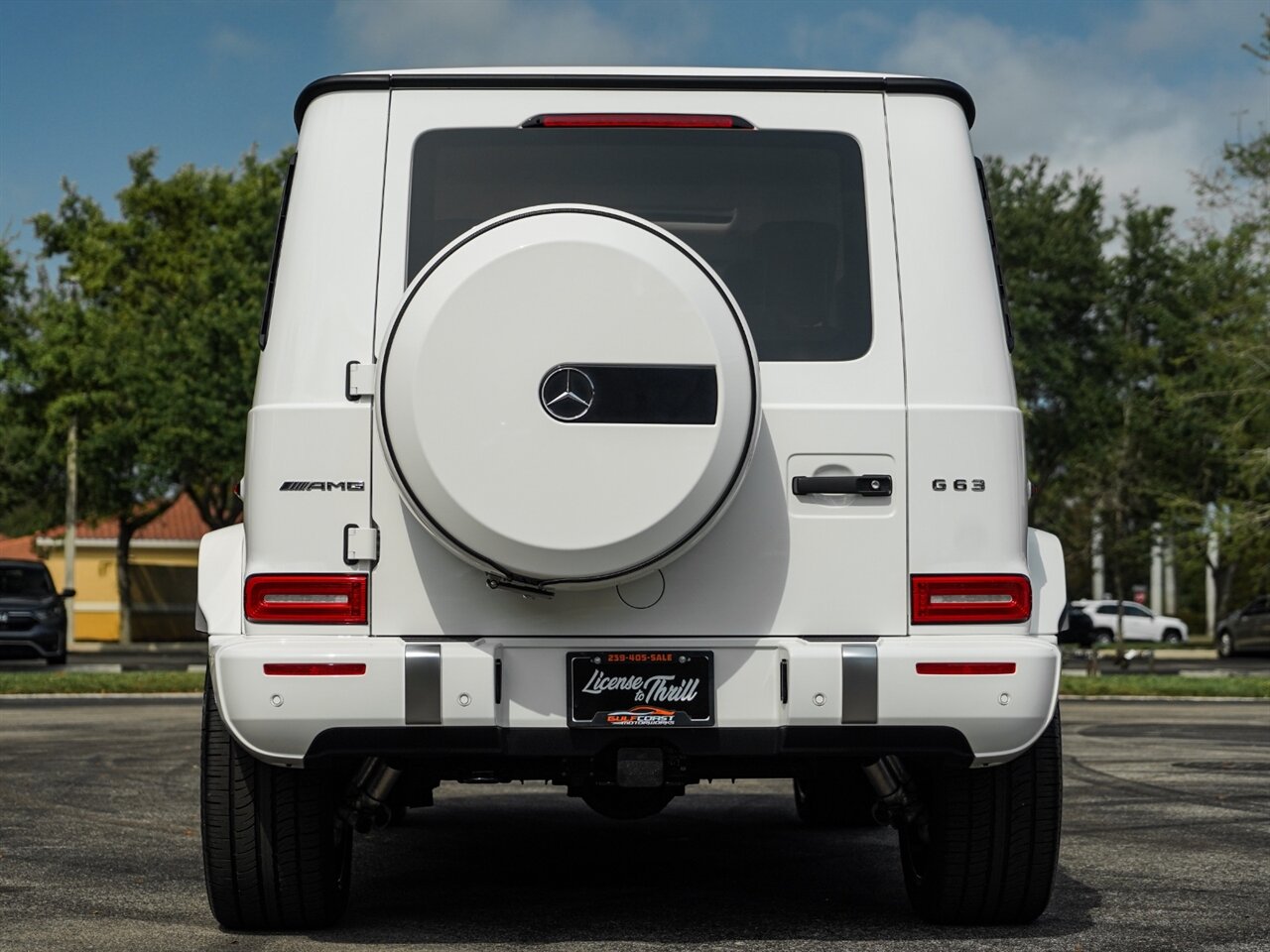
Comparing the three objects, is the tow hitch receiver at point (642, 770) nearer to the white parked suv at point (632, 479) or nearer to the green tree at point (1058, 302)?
the white parked suv at point (632, 479)

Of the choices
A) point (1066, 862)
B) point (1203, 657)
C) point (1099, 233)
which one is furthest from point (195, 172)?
point (1066, 862)

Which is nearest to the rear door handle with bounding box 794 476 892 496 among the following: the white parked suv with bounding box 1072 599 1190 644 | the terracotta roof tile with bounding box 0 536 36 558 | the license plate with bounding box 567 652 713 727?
the license plate with bounding box 567 652 713 727

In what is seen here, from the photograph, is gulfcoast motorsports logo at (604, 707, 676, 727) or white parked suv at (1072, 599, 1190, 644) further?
white parked suv at (1072, 599, 1190, 644)

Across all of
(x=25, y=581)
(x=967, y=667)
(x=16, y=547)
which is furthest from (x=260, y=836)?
(x=16, y=547)

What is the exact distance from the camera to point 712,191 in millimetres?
5242

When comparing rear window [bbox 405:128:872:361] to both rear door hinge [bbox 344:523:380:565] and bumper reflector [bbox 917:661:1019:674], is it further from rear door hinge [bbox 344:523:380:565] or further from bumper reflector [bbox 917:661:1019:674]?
bumper reflector [bbox 917:661:1019:674]

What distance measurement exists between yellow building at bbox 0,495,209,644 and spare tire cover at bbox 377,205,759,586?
147 ft

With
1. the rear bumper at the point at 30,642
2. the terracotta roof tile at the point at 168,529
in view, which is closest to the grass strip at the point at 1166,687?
the rear bumper at the point at 30,642

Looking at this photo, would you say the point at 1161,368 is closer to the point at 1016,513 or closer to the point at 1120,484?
the point at 1120,484

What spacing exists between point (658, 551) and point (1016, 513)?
1082 millimetres

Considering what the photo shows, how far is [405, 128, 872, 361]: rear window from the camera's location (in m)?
5.16

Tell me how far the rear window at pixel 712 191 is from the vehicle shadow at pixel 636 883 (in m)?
1.95

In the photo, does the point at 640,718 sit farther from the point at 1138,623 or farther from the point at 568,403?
the point at 1138,623

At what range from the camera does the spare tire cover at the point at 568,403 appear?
459 cm
